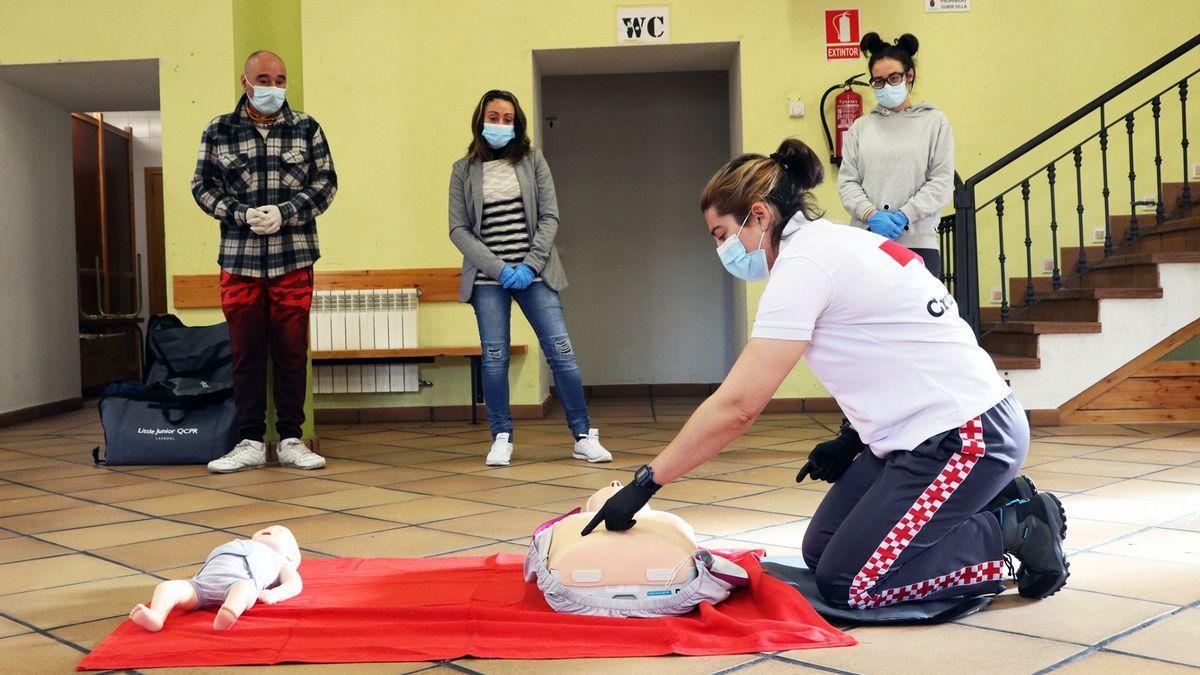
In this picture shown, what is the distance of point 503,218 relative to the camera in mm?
4242

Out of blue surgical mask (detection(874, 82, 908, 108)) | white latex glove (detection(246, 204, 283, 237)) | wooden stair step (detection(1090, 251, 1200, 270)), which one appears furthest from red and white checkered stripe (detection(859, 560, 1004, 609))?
wooden stair step (detection(1090, 251, 1200, 270))

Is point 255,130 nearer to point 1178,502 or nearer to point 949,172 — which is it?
point 949,172

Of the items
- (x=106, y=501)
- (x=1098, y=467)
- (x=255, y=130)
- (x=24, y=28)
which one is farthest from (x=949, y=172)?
(x=24, y=28)

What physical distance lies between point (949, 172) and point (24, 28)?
16.4 ft

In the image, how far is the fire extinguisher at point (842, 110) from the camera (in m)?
5.92

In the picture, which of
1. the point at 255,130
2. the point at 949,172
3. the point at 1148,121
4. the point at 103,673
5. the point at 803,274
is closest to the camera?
the point at 103,673

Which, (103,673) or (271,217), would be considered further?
(271,217)

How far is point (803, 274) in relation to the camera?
76.3 inches

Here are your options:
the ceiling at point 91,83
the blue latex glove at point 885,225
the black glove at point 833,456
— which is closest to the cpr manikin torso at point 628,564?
the black glove at point 833,456

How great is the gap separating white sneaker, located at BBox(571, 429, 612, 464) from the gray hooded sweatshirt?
1.29 metres

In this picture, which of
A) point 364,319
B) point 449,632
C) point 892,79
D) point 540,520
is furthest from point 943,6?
point 449,632

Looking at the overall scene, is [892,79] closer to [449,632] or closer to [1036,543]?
[1036,543]

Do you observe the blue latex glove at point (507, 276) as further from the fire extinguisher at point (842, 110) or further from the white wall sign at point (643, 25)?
the fire extinguisher at point (842, 110)

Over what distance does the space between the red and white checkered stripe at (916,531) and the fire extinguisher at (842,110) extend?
13.8 feet
